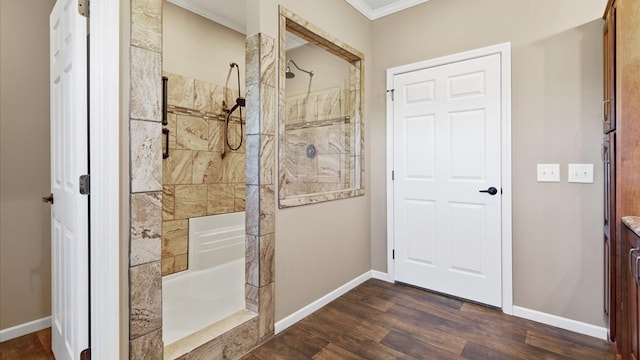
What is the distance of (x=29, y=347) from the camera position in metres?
1.93

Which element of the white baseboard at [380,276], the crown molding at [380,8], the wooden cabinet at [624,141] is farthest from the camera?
the white baseboard at [380,276]

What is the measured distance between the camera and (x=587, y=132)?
208cm

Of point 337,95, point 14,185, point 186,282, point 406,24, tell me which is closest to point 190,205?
point 186,282

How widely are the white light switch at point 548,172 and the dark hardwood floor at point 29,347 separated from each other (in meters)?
3.47

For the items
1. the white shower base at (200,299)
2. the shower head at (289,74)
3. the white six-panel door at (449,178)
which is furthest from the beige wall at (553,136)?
the white shower base at (200,299)

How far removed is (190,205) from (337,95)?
184cm

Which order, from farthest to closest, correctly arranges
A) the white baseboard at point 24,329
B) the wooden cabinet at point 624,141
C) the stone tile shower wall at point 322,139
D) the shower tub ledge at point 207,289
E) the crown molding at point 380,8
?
1. the stone tile shower wall at point 322,139
2. the crown molding at point 380,8
3. the white baseboard at point 24,329
4. the shower tub ledge at point 207,289
5. the wooden cabinet at point 624,141

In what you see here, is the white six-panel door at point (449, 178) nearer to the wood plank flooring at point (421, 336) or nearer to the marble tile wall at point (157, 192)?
the wood plank flooring at point (421, 336)

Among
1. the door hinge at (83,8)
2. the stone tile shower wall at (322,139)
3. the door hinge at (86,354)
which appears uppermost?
the door hinge at (83,8)

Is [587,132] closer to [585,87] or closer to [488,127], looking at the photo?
[585,87]

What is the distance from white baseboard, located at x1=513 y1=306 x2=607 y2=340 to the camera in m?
2.06

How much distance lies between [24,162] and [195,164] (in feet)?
3.84

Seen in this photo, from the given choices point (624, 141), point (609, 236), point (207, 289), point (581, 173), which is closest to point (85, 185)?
point (207, 289)

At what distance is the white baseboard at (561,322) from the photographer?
6.77 feet
